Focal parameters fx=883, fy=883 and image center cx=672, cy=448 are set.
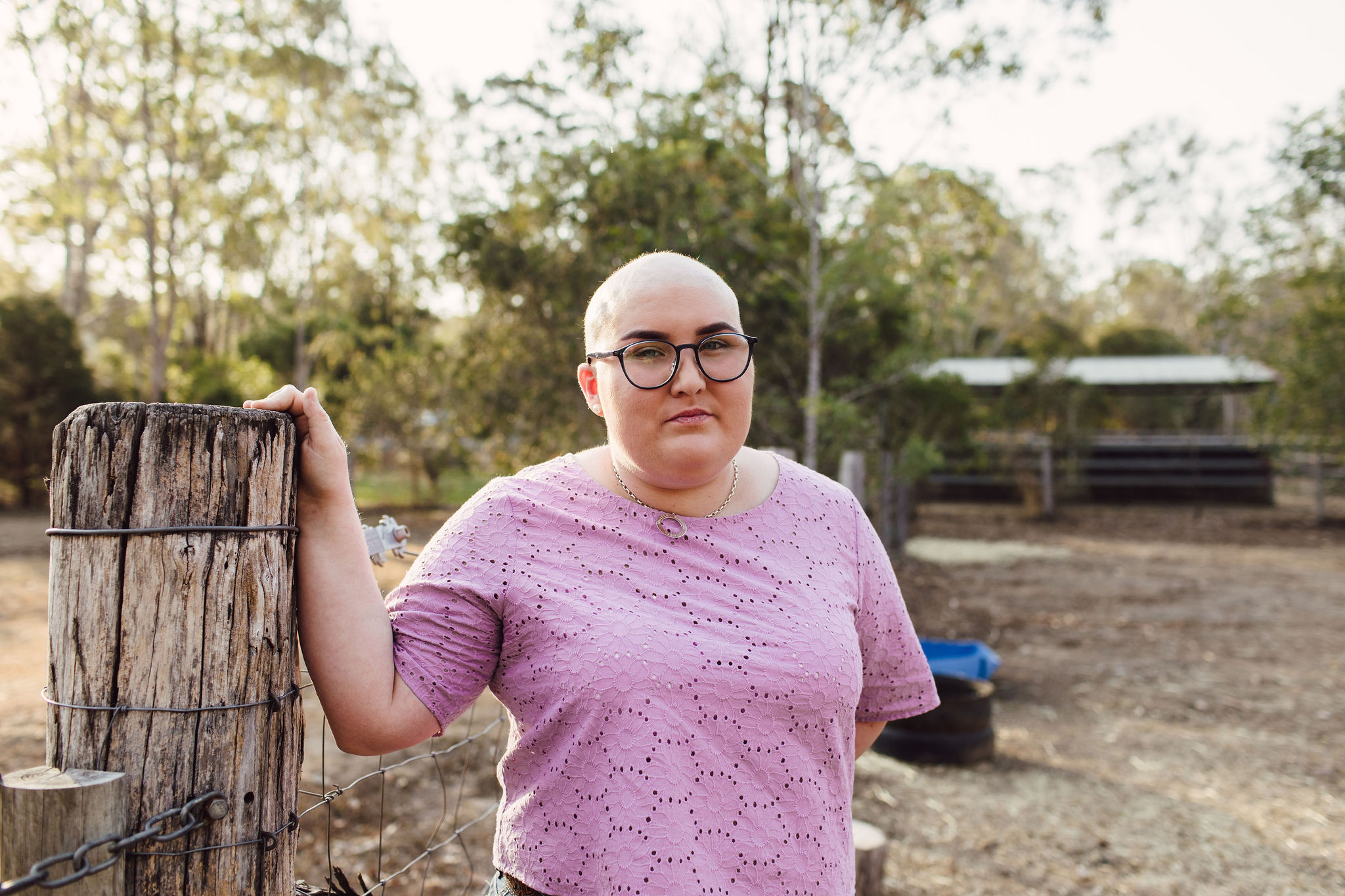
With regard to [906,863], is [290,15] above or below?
above

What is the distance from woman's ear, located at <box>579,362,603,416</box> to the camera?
1531 millimetres

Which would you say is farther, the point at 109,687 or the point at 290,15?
the point at 290,15

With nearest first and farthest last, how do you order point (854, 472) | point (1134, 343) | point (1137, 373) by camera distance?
point (854, 472), point (1137, 373), point (1134, 343)

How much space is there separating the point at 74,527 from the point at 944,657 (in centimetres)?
482

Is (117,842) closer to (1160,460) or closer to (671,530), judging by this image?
(671,530)

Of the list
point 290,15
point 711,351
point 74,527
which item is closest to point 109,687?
point 74,527

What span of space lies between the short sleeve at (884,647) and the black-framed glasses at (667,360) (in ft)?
1.35

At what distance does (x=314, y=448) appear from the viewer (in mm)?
1189

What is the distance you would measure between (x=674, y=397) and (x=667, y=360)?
60mm

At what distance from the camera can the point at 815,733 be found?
4.49 feet

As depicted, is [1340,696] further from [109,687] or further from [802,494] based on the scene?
[109,687]

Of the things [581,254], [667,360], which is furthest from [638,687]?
[581,254]

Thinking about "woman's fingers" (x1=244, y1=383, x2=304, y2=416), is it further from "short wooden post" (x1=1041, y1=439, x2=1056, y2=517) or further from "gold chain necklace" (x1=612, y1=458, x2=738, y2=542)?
"short wooden post" (x1=1041, y1=439, x2=1056, y2=517)

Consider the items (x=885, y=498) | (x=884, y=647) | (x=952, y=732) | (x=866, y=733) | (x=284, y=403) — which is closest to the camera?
(x=284, y=403)
